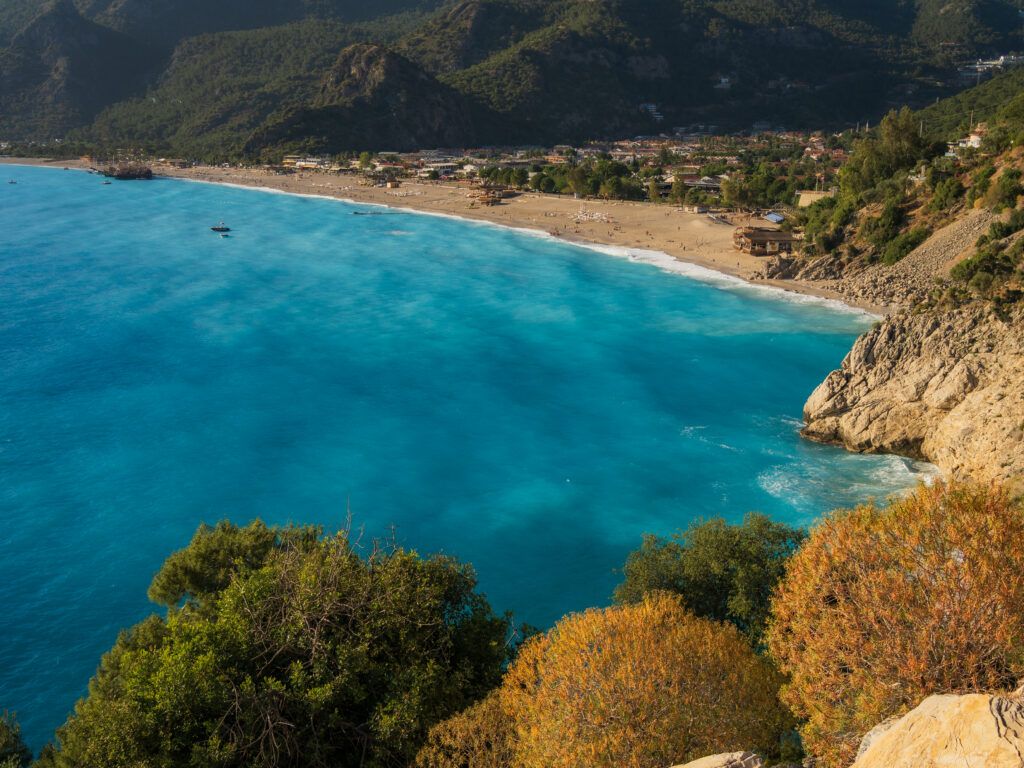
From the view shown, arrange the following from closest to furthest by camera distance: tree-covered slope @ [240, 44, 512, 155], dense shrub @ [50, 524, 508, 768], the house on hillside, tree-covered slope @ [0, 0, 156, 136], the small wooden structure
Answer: dense shrub @ [50, 524, 508, 768] < the small wooden structure < the house on hillside < tree-covered slope @ [240, 44, 512, 155] < tree-covered slope @ [0, 0, 156, 136]

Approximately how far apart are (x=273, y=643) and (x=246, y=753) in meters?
1.66

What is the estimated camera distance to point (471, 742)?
1087cm

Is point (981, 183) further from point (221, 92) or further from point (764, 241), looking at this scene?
point (221, 92)

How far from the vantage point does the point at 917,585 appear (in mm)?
10516

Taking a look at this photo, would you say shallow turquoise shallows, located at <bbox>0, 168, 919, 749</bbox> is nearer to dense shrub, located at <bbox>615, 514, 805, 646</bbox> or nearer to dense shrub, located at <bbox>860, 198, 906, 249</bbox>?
dense shrub, located at <bbox>615, 514, 805, 646</bbox>

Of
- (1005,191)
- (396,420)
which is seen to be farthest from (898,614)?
(1005,191)

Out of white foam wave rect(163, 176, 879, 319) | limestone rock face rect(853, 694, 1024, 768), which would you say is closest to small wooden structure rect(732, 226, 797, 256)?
white foam wave rect(163, 176, 879, 319)

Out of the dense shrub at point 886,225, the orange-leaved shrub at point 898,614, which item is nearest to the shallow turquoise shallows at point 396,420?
the dense shrub at point 886,225

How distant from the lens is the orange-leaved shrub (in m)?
9.47

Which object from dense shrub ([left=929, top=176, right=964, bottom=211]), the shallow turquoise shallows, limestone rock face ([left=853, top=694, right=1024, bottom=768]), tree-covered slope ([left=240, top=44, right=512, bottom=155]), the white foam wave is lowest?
the shallow turquoise shallows

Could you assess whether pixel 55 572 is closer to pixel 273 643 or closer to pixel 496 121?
pixel 273 643

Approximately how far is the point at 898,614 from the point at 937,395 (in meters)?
18.4

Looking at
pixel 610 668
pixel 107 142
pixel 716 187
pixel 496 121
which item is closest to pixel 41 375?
pixel 610 668

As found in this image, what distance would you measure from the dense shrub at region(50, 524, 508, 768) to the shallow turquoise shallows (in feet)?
21.6
